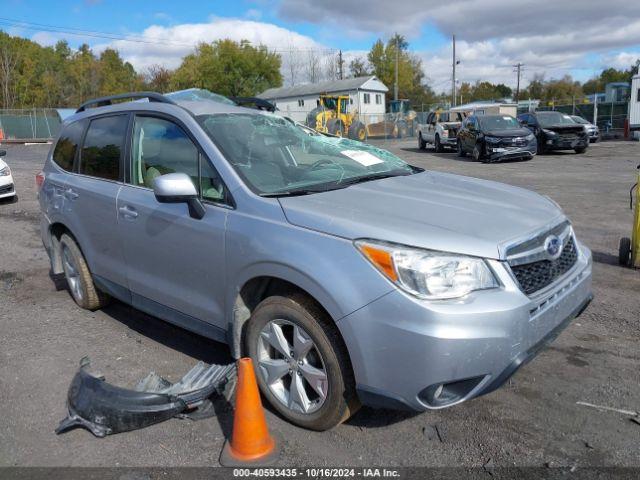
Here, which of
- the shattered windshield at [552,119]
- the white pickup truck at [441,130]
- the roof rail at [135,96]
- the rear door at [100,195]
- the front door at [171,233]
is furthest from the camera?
the white pickup truck at [441,130]

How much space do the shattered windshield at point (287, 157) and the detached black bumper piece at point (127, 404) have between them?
1.26 meters

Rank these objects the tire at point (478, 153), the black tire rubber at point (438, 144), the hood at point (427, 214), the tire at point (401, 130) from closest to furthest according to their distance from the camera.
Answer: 1. the hood at point (427, 214)
2. the tire at point (478, 153)
3. the black tire rubber at point (438, 144)
4. the tire at point (401, 130)

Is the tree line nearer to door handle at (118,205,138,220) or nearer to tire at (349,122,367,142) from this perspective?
tire at (349,122,367,142)

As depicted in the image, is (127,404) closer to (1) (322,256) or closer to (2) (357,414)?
(2) (357,414)

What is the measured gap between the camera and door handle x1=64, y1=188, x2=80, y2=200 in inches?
190

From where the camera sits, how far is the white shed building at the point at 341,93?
196 feet

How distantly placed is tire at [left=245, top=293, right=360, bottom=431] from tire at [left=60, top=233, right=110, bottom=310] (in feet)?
7.57

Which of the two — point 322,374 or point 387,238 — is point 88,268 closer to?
point 322,374

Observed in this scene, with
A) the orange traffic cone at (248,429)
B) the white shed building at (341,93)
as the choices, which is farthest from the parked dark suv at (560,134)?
the white shed building at (341,93)

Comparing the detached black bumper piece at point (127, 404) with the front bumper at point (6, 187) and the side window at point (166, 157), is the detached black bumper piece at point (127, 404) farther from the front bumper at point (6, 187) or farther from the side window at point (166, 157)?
the front bumper at point (6, 187)

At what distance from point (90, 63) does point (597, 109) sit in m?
59.0

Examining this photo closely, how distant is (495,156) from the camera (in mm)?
19422

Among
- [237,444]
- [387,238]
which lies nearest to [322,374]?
[237,444]

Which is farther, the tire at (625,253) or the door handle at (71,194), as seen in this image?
the tire at (625,253)
